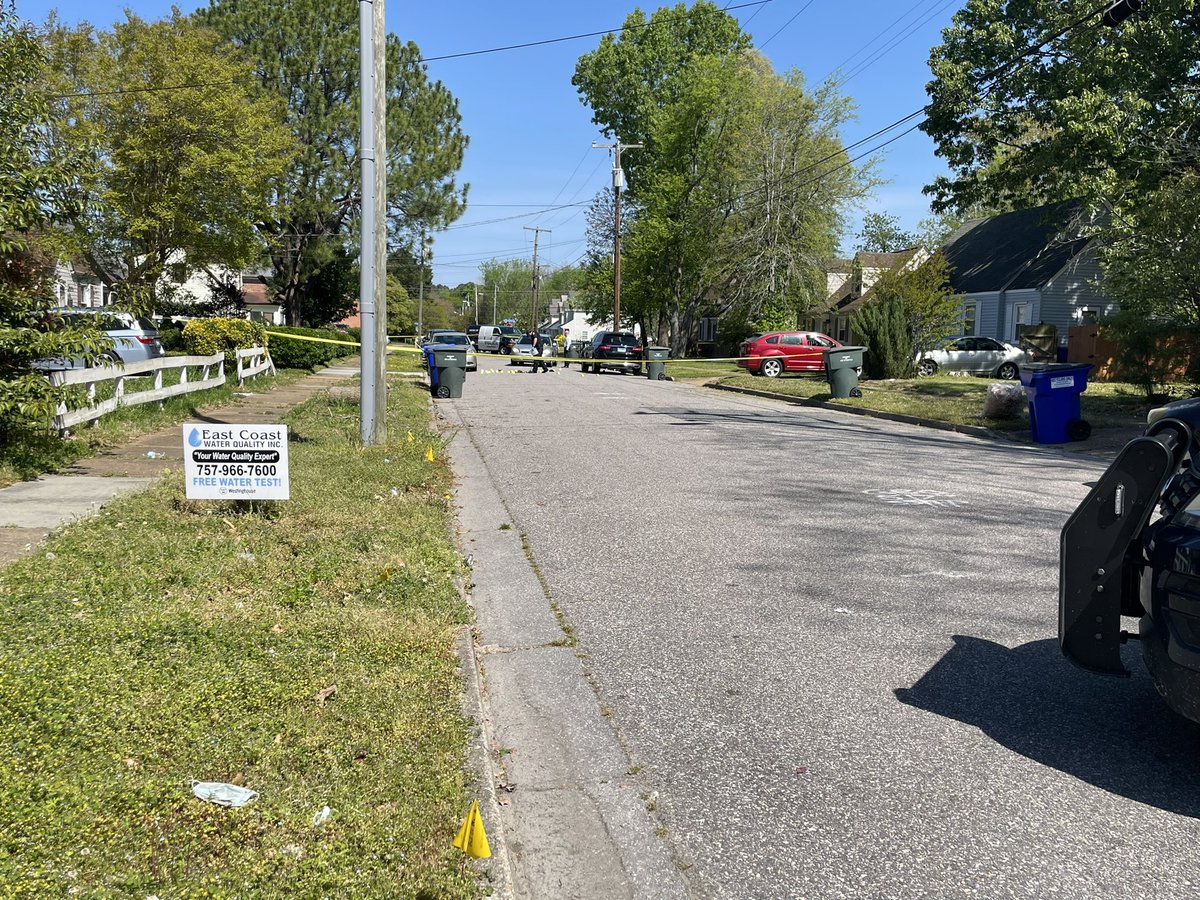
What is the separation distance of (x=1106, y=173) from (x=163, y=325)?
87.5 ft

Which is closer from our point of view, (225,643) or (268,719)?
(268,719)

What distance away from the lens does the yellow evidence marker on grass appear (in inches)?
130

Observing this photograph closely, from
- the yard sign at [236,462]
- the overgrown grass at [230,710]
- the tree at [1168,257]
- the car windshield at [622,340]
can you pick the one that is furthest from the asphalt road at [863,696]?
the car windshield at [622,340]

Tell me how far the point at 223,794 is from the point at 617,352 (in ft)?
121

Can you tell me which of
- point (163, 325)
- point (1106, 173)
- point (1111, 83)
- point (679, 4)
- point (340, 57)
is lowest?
point (163, 325)

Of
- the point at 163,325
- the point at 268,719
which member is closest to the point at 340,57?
the point at 163,325

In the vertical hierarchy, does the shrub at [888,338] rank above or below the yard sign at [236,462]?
above

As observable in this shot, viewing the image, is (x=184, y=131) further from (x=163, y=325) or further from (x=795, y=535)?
(x=795, y=535)

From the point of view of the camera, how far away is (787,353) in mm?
35625

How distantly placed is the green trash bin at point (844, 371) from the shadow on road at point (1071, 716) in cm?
1844

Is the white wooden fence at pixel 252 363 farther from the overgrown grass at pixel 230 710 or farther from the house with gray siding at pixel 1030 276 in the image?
the house with gray siding at pixel 1030 276

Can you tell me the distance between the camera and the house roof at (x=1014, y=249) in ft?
118

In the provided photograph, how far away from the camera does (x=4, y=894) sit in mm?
2852

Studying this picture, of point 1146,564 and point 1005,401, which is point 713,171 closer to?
point 1005,401
